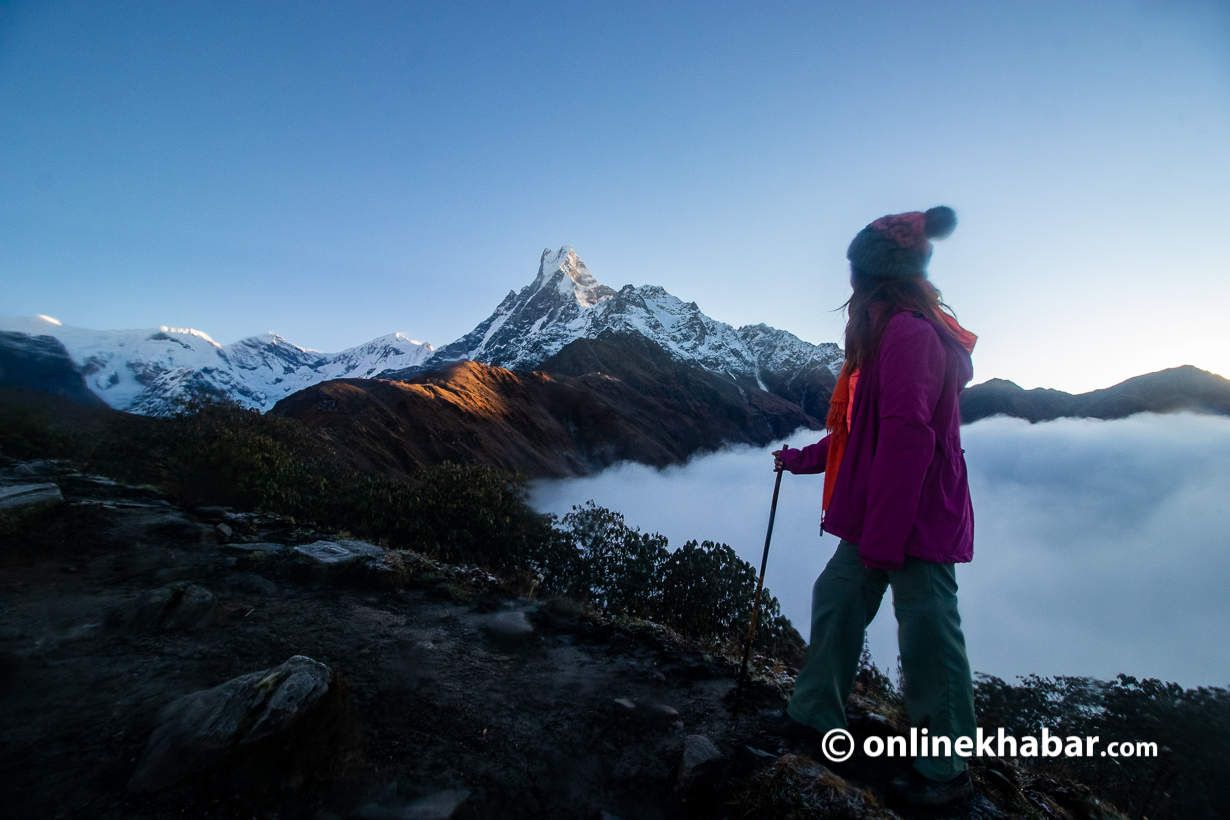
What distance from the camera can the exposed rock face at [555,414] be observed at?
48094 millimetres

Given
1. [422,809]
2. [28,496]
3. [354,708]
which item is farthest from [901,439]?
[28,496]

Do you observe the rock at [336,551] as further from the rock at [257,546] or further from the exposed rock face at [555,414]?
the exposed rock face at [555,414]

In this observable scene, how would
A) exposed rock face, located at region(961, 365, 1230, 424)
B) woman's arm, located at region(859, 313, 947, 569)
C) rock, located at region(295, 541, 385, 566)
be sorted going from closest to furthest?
1. woman's arm, located at region(859, 313, 947, 569)
2. rock, located at region(295, 541, 385, 566)
3. exposed rock face, located at region(961, 365, 1230, 424)

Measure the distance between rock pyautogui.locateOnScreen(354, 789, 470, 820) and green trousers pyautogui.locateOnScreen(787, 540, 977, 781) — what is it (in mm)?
1761

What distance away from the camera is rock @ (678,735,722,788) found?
236 centimetres

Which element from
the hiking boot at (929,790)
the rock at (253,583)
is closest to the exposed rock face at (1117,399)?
the hiking boot at (929,790)

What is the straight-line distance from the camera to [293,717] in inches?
90.6

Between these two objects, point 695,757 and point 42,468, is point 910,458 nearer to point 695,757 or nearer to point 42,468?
point 695,757

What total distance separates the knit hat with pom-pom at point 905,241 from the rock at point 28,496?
7.86 meters

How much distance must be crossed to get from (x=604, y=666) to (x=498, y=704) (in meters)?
1.00

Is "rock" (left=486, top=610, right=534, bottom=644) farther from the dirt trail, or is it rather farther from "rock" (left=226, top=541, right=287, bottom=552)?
"rock" (left=226, top=541, right=287, bottom=552)

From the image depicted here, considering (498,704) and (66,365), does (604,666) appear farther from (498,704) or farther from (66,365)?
(66,365)

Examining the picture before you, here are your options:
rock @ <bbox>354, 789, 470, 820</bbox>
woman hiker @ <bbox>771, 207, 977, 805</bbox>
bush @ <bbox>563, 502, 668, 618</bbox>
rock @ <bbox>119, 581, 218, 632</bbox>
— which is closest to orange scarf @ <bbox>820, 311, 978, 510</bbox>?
woman hiker @ <bbox>771, 207, 977, 805</bbox>

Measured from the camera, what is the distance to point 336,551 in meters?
5.77
